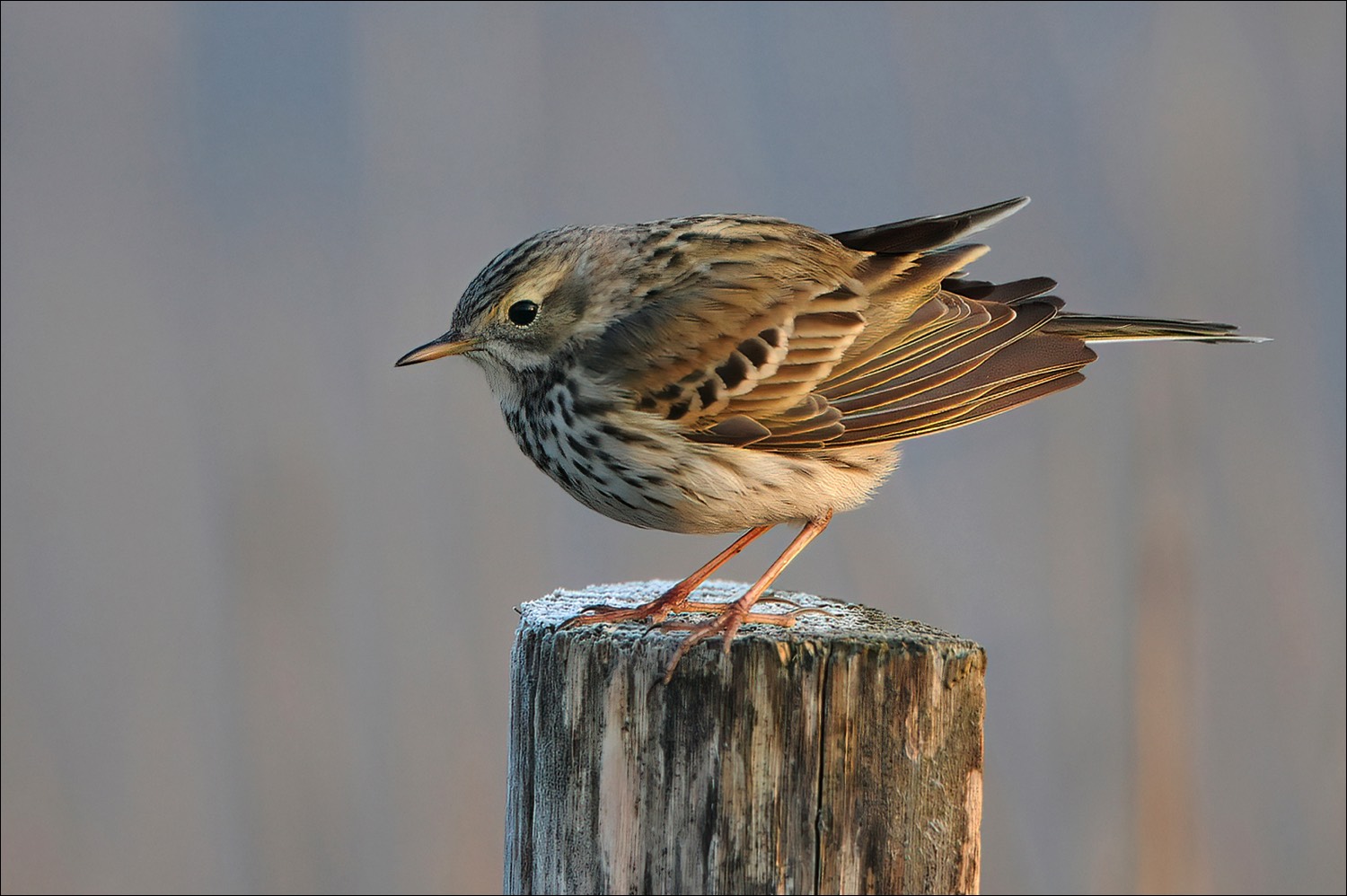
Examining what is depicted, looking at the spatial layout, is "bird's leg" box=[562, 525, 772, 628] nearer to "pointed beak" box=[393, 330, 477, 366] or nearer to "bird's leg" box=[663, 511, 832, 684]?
"bird's leg" box=[663, 511, 832, 684]

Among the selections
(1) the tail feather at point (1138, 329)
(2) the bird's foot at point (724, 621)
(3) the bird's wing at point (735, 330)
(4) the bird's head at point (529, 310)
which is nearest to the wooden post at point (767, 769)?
(2) the bird's foot at point (724, 621)

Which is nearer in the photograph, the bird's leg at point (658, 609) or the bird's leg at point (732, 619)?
the bird's leg at point (732, 619)

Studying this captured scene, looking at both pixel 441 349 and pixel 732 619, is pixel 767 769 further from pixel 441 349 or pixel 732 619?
pixel 441 349

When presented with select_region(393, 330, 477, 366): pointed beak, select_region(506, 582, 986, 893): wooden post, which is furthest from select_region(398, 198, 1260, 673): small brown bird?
select_region(506, 582, 986, 893): wooden post

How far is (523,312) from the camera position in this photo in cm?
452

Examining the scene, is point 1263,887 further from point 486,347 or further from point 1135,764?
point 486,347

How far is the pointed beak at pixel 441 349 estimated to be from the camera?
14.5 ft

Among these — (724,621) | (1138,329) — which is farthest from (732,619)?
(1138,329)

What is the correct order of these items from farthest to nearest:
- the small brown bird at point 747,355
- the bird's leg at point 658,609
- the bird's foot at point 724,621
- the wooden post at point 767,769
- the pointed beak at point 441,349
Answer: the pointed beak at point 441,349 < the small brown bird at point 747,355 < the bird's leg at point 658,609 < the bird's foot at point 724,621 < the wooden post at point 767,769

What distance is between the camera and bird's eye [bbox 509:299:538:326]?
450 cm

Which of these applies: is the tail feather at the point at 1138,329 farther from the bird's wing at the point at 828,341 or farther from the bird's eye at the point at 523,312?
the bird's eye at the point at 523,312

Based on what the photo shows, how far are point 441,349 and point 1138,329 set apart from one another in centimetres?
229

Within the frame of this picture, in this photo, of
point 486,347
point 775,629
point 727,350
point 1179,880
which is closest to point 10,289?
point 486,347

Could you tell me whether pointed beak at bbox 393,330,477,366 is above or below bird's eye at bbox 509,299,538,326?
below
